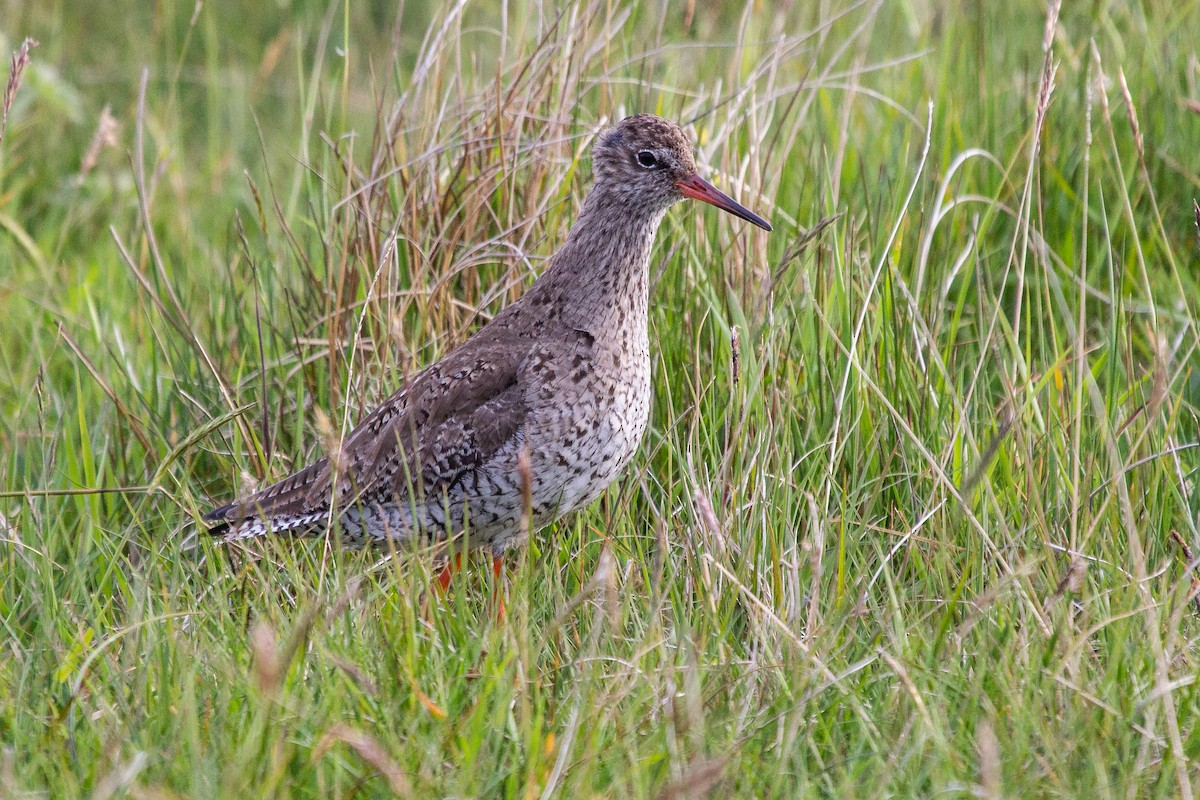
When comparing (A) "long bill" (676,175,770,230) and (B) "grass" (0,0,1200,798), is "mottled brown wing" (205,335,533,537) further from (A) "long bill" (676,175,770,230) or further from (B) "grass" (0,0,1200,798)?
(A) "long bill" (676,175,770,230)

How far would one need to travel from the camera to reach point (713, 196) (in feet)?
14.4

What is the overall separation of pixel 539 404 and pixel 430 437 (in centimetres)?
39

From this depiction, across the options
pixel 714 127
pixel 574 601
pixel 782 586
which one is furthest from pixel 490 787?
pixel 714 127

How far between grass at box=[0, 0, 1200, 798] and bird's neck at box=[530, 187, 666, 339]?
275 millimetres

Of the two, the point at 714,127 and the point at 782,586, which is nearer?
the point at 782,586

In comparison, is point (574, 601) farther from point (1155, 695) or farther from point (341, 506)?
point (341, 506)

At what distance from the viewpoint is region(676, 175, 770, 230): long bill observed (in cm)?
431

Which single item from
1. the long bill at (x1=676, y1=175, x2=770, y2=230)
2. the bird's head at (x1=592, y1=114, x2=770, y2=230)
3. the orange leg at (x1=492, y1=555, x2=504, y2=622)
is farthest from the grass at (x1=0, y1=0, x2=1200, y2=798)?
the bird's head at (x1=592, y1=114, x2=770, y2=230)

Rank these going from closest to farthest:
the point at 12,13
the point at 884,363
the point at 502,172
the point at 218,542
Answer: the point at 218,542 < the point at 884,363 < the point at 502,172 < the point at 12,13

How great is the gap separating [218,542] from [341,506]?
39 cm

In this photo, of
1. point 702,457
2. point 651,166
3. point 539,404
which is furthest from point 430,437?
point 651,166

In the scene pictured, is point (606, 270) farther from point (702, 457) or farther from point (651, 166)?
point (702, 457)

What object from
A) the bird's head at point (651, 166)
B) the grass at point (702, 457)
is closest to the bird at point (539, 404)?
the bird's head at point (651, 166)

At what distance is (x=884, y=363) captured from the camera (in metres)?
4.46
